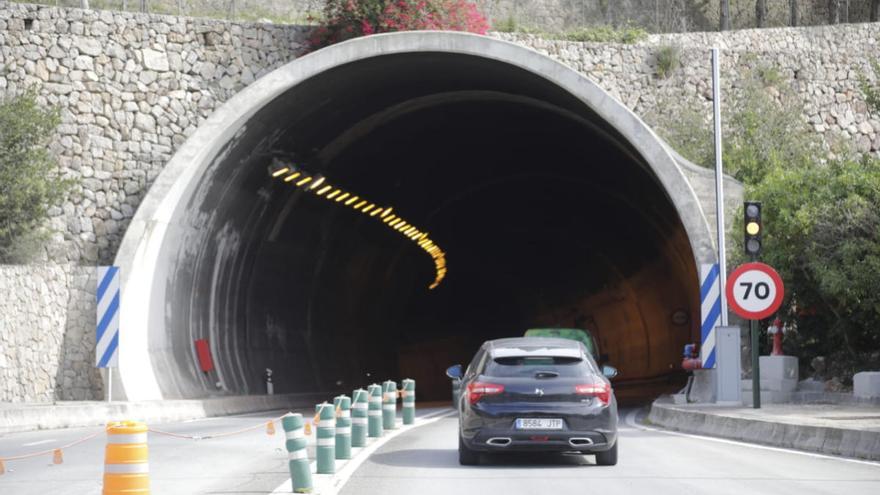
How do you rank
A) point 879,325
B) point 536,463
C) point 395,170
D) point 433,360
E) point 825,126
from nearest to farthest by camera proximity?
point 536,463 < point 879,325 < point 825,126 < point 395,170 < point 433,360

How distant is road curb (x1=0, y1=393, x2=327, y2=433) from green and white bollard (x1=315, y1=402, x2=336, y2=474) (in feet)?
34.9

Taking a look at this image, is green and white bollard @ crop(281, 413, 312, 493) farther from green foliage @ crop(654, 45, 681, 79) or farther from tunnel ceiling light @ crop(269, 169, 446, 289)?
green foliage @ crop(654, 45, 681, 79)

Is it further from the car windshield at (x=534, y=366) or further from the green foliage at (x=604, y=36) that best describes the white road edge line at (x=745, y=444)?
the green foliage at (x=604, y=36)

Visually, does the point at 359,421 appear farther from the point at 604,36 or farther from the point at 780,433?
the point at 604,36

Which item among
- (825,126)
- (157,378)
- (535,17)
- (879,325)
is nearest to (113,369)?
(157,378)

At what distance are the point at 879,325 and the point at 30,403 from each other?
1676 centimetres

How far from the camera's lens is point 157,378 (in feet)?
94.3

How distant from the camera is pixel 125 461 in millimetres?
9609

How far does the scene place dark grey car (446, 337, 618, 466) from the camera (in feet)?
51.9

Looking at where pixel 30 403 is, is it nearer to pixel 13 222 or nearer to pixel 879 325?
pixel 13 222

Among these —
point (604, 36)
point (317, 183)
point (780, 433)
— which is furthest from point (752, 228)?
point (604, 36)

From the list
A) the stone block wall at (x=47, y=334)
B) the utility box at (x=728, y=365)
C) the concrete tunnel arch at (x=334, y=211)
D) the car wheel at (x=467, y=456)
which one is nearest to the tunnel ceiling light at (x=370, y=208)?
the concrete tunnel arch at (x=334, y=211)

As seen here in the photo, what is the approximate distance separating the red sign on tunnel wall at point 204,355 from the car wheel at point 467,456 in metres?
16.1

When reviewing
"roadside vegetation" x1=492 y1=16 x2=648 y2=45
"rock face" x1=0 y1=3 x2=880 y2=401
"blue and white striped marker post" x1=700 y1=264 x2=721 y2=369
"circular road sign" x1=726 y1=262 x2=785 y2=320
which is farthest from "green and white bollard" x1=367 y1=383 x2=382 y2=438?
"roadside vegetation" x1=492 y1=16 x2=648 y2=45
